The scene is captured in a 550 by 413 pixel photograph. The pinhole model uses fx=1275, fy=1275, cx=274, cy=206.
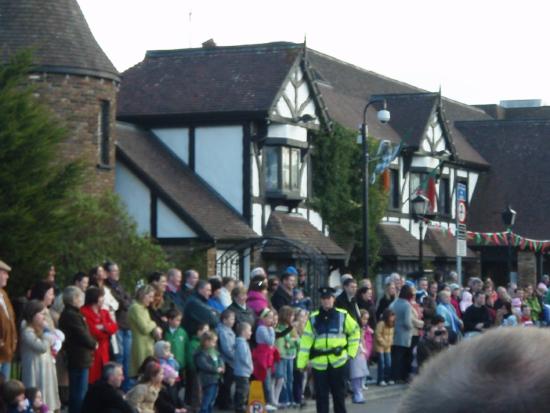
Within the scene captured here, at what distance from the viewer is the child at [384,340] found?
73.2ft

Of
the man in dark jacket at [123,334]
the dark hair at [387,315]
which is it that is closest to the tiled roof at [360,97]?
the dark hair at [387,315]

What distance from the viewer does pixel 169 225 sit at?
30547 mm

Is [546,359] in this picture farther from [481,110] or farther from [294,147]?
[481,110]

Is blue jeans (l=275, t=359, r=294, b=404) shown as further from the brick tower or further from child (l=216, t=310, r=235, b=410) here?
the brick tower

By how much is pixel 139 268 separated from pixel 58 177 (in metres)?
6.84

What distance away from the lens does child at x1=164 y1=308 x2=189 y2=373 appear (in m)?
16.8

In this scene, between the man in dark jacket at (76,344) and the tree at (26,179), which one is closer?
the man in dark jacket at (76,344)

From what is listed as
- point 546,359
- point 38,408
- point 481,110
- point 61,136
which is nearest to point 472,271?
point 481,110

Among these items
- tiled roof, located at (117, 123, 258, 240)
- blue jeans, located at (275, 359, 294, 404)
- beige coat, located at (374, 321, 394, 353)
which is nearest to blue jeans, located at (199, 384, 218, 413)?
blue jeans, located at (275, 359, 294, 404)

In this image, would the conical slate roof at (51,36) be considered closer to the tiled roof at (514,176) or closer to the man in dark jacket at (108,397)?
the man in dark jacket at (108,397)

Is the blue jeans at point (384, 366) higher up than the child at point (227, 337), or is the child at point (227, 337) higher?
the child at point (227, 337)

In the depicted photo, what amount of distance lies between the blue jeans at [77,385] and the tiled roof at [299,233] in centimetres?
1688

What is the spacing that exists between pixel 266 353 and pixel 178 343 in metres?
1.79

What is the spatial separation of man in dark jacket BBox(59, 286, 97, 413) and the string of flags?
2780 cm
